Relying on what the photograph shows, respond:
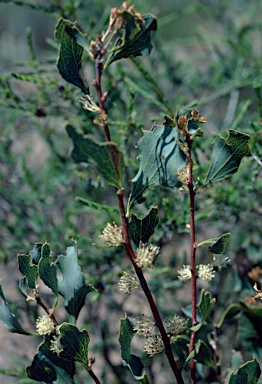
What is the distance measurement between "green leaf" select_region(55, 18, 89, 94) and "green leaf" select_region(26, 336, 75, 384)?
0.30m

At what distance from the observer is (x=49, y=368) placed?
56cm

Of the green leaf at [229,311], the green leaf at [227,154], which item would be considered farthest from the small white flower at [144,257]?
the green leaf at [229,311]

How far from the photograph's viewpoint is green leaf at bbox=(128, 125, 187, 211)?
18.7 inches

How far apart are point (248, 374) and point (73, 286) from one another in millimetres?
223

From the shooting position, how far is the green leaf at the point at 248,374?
1.74ft

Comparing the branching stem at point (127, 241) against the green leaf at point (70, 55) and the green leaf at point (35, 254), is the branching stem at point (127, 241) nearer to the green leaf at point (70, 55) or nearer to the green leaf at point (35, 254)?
the green leaf at point (70, 55)

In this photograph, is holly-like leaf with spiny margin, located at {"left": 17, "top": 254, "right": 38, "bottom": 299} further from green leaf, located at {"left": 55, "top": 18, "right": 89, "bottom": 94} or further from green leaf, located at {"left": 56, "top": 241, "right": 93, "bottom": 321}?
green leaf, located at {"left": 55, "top": 18, "right": 89, "bottom": 94}

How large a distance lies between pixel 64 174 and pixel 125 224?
0.98m

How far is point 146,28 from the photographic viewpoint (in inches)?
20.1

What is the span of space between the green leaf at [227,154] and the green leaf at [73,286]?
18 centimetres

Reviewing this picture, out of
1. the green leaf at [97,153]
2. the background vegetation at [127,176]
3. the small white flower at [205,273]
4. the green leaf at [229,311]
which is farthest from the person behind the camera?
the background vegetation at [127,176]

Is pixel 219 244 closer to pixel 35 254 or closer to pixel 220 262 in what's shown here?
pixel 220 262

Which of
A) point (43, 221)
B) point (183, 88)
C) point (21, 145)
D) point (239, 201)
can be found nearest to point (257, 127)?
point (239, 201)

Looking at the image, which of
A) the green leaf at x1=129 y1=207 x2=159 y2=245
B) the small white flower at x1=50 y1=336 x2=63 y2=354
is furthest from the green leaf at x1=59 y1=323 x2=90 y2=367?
the green leaf at x1=129 y1=207 x2=159 y2=245
